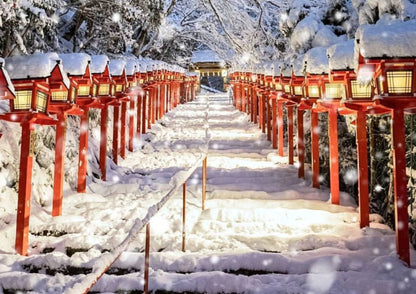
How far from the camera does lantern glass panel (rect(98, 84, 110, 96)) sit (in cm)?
718

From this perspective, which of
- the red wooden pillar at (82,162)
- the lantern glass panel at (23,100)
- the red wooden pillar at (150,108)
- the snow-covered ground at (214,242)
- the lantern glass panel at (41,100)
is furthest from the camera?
the red wooden pillar at (150,108)

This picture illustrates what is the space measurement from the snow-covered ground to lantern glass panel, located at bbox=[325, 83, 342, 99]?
71.8 inches

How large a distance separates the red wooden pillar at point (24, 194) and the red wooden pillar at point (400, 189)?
430 centimetres

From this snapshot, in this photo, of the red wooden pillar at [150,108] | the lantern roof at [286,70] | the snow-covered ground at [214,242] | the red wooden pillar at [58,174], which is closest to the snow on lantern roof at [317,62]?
the lantern roof at [286,70]

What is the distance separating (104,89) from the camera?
24.0 ft

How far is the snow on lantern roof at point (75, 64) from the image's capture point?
5602mm

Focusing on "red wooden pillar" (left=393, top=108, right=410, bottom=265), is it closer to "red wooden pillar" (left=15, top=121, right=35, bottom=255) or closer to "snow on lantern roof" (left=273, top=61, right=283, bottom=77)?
"red wooden pillar" (left=15, top=121, right=35, bottom=255)

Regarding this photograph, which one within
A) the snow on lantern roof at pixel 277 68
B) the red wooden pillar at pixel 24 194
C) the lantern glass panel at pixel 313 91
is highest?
the snow on lantern roof at pixel 277 68

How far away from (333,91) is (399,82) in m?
1.97

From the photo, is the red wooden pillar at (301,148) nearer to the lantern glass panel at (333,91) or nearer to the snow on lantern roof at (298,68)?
the snow on lantern roof at (298,68)

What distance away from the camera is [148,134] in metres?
13.5

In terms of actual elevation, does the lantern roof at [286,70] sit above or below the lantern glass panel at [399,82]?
above

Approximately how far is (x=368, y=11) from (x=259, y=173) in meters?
4.35

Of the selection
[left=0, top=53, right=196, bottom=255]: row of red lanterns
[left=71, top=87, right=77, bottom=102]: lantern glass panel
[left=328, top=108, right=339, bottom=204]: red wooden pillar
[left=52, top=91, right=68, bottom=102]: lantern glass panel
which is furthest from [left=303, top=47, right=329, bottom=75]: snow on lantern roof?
[left=52, top=91, right=68, bottom=102]: lantern glass panel
